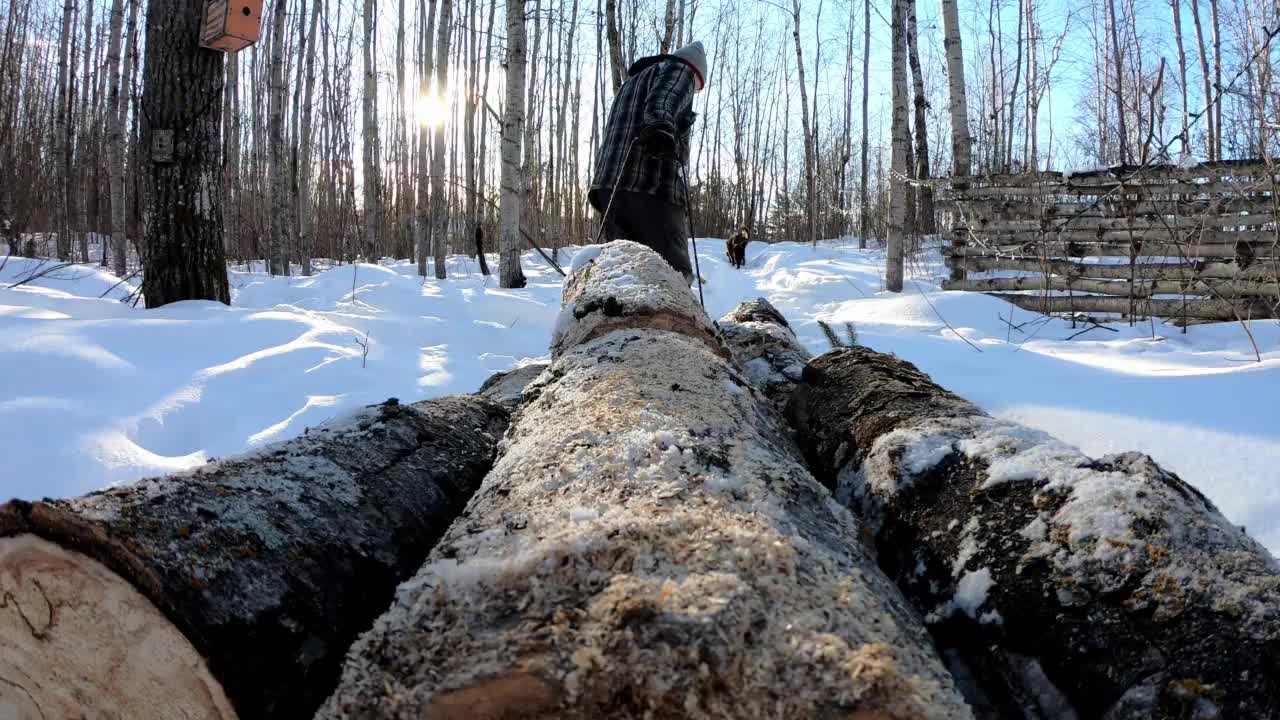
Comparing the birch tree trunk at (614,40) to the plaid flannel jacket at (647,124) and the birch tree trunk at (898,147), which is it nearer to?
the birch tree trunk at (898,147)

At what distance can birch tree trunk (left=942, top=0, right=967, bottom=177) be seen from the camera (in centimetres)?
862

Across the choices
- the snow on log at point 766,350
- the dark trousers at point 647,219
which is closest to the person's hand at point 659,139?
the dark trousers at point 647,219

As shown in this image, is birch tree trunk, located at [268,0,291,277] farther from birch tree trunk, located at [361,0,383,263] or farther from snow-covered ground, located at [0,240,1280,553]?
snow-covered ground, located at [0,240,1280,553]

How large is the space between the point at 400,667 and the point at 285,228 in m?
12.4

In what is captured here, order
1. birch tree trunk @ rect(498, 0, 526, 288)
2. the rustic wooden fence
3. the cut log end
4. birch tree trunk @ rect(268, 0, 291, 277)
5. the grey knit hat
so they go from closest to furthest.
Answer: the cut log end < the grey knit hat < the rustic wooden fence < birch tree trunk @ rect(498, 0, 526, 288) < birch tree trunk @ rect(268, 0, 291, 277)

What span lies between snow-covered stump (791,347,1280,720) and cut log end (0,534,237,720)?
96 cm

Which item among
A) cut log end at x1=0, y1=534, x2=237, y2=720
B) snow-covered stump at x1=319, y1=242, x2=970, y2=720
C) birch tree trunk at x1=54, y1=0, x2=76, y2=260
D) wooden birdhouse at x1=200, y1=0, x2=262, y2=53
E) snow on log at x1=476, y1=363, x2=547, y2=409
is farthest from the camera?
birch tree trunk at x1=54, y1=0, x2=76, y2=260

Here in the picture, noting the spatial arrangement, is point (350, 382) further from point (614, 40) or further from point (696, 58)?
point (614, 40)

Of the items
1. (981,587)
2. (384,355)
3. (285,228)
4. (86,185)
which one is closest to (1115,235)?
(384,355)

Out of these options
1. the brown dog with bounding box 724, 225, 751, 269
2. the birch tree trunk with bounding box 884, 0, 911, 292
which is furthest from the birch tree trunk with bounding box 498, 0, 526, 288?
the brown dog with bounding box 724, 225, 751, 269

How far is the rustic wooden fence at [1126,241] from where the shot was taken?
559cm

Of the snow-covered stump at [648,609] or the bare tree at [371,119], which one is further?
the bare tree at [371,119]

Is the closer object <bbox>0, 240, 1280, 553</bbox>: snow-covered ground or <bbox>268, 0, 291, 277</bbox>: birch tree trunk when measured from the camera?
<bbox>0, 240, 1280, 553</bbox>: snow-covered ground

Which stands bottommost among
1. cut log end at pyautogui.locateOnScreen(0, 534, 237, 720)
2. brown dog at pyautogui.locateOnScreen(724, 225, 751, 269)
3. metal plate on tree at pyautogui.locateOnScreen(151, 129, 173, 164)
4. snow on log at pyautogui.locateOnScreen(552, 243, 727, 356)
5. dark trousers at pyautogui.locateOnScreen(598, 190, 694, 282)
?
cut log end at pyautogui.locateOnScreen(0, 534, 237, 720)
